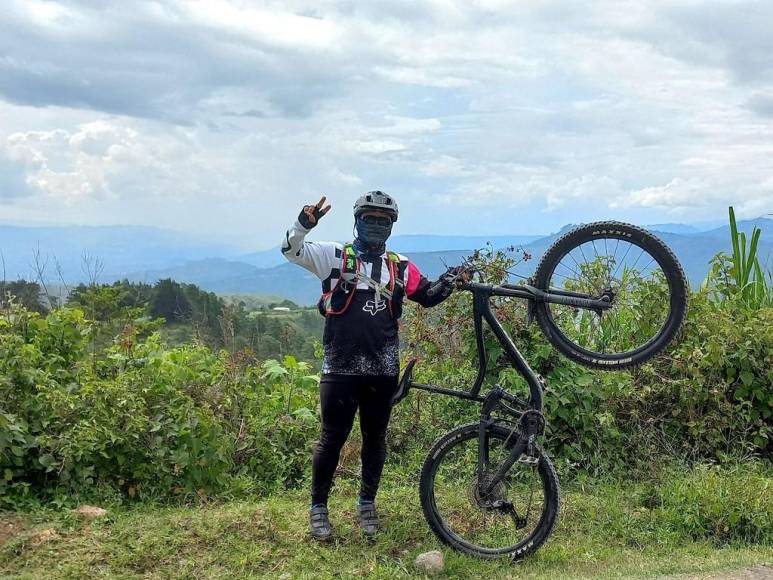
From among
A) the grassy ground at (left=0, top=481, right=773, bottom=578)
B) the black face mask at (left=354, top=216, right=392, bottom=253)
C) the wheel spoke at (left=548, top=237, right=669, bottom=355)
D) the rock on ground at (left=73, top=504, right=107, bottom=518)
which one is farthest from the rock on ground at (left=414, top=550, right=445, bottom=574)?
the rock on ground at (left=73, top=504, right=107, bottom=518)

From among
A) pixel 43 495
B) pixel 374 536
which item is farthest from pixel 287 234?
pixel 43 495

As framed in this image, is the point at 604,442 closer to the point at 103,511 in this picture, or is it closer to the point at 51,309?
the point at 103,511

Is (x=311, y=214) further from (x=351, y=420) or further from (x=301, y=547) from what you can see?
(x=301, y=547)

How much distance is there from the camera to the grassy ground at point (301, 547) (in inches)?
185

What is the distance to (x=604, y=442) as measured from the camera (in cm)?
689

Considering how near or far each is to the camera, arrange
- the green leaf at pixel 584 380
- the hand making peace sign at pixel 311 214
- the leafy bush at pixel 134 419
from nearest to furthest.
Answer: the hand making peace sign at pixel 311 214 < the leafy bush at pixel 134 419 < the green leaf at pixel 584 380

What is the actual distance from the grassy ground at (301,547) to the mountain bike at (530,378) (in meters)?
0.29

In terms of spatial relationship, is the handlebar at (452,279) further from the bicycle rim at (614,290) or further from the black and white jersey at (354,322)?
the bicycle rim at (614,290)

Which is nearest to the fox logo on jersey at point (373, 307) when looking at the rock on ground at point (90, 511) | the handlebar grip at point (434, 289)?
the handlebar grip at point (434, 289)

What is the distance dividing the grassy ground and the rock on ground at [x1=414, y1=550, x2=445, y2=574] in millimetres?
70

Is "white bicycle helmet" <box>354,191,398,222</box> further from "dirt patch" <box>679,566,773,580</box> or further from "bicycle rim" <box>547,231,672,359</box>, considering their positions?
"dirt patch" <box>679,566,773,580</box>

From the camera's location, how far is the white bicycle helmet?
4.89 metres

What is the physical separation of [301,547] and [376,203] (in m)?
2.61

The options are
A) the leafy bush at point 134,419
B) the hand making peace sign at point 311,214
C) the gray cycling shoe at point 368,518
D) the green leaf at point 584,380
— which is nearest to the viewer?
the hand making peace sign at point 311,214
